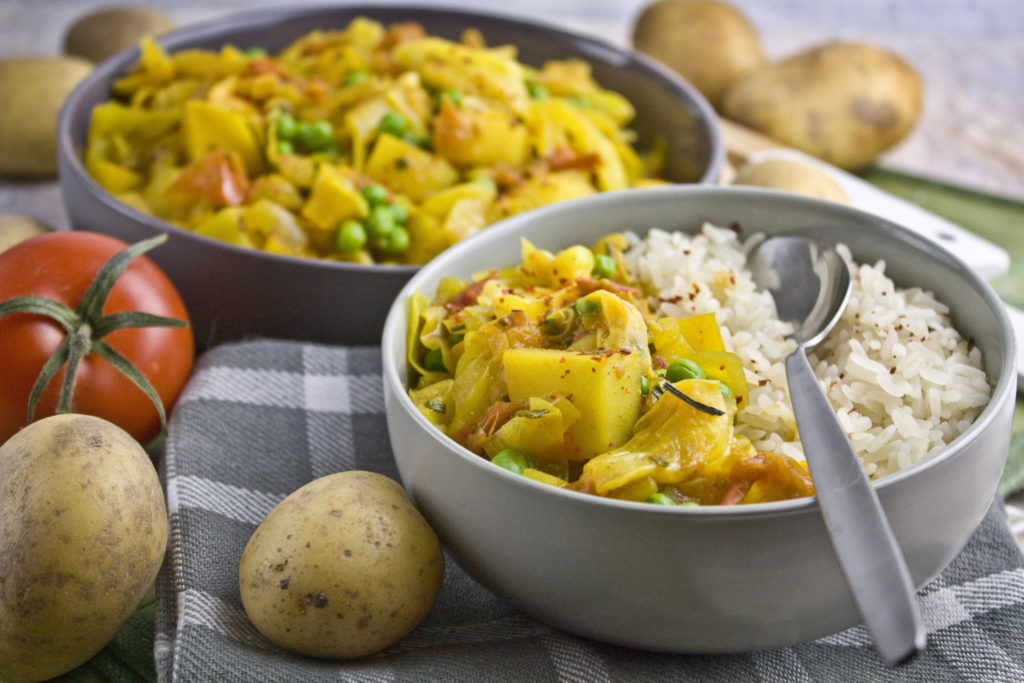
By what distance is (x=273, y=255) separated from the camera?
8.08 ft

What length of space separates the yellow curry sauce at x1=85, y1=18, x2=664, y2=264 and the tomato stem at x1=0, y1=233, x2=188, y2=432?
0.48 m

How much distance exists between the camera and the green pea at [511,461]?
1.69 metres

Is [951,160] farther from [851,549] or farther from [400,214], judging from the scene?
[851,549]

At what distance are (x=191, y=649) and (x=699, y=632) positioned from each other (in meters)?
0.86

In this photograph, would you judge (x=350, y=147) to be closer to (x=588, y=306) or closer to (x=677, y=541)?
(x=588, y=306)

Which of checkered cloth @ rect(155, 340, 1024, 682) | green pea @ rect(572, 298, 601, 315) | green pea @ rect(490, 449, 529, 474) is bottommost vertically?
checkered cloth @ rect(155, 340, 1024, 682)

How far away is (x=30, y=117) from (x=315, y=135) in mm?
1649

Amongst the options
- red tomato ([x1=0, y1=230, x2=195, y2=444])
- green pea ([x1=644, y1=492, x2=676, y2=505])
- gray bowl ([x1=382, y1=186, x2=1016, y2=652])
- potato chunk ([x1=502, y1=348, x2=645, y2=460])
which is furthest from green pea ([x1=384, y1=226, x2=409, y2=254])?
green pea ([x1=644, y1=492, x2=676, y2=505])

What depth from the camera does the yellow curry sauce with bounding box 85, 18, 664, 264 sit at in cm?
268

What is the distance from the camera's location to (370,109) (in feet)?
9.55

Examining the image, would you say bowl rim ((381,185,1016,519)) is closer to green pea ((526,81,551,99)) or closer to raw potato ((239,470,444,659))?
raw potato ((239,470,444,659))

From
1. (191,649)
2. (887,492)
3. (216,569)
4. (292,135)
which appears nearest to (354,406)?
(216,569)

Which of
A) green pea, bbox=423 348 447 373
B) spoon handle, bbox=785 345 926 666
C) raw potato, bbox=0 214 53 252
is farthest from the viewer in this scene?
raw potato, bbox=0 214 53 252

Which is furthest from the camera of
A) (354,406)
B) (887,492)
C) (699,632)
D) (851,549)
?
(354,406)
